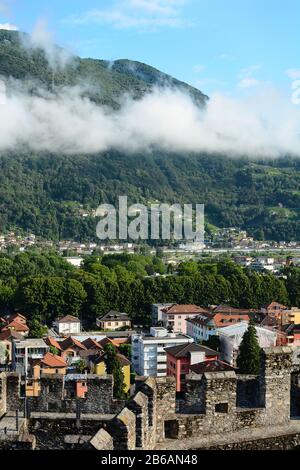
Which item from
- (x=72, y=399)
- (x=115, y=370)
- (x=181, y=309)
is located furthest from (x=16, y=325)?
(x=72, y=399)

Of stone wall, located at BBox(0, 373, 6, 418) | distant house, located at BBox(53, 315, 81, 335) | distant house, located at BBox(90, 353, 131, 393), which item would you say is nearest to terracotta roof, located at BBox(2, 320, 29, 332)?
distant house, located at BBox(53, 315, 81, 335)

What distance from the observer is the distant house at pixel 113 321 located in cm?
7744

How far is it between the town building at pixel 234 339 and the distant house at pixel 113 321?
742 inches

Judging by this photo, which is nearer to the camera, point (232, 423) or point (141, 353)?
point (232, 423)

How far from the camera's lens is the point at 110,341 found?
6319 centimetres

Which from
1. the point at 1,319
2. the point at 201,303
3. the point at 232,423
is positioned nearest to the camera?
the point at 232,423

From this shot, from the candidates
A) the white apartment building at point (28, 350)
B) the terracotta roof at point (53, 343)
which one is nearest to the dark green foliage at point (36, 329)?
the terracotta roof at point (53, 343)

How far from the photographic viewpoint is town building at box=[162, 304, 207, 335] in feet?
253

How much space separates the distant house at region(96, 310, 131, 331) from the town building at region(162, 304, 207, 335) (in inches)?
179

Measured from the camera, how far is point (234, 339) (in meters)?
58.7
